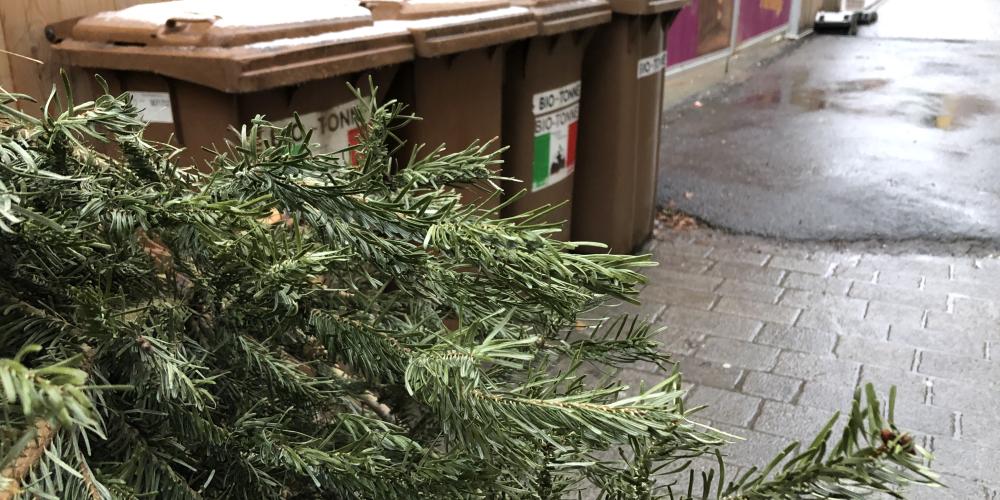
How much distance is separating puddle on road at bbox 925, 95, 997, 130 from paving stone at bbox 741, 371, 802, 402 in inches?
259

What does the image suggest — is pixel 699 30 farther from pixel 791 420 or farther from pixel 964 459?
pixel 964 459

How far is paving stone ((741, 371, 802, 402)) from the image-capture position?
151 inches

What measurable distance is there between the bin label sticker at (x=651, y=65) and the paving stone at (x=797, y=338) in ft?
5.33

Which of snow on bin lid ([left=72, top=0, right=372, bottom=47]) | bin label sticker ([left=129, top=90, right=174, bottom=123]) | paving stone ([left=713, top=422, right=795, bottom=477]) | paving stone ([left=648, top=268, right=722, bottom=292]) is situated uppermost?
snow on bin lid ([left=72, top=0, right=372, bottom=47])

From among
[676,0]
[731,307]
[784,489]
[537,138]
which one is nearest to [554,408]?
[784,489]

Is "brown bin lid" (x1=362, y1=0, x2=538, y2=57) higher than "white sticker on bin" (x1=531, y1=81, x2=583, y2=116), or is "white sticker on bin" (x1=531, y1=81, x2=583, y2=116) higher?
"brown bin lid" (x1=362, y1=0, x2=538, y2=57)

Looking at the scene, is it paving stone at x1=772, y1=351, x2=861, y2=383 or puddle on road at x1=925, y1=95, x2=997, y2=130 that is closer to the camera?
paving stone at x1=772, y1=351, x2=861, y2=383

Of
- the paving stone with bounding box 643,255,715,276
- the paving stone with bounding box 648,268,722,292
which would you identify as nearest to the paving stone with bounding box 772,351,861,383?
the paving stone with bounding box 648,268,722,292

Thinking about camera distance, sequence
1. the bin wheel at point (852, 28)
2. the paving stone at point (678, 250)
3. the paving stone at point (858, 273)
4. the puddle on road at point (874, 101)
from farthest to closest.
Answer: the bin wheel at point (852, 28) < the puddle on road at point (874, 101) < the paving stone at point (678, 250) < the paving stone at point (858, 273)

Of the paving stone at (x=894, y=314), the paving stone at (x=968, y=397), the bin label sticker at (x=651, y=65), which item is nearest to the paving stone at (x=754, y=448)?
the paving stone at (x=968, y=397)

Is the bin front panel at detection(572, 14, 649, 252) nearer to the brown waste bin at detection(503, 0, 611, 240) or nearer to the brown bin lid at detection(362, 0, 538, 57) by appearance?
the brown waste bin at detection(503, 0, 611, 240)

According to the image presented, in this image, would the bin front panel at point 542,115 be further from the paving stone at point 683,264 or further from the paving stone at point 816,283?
the paving stone at point 816,283

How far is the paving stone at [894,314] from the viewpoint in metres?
4.53

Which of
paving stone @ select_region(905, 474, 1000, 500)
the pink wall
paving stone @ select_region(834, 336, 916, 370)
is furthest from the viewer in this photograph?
the pink wall
